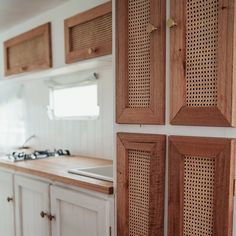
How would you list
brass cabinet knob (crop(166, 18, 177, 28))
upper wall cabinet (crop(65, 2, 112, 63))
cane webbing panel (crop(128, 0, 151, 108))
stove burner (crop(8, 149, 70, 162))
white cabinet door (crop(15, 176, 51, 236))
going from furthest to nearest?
1. stove burner (crop(8, 149, 70, 162))
2. white cabinet door (crop(15, 176, 51, 236))
3. upper wall cabinet (crop(65, 2, 112, 63))
4. cane webbing panel (crop(128, 0, 151, 108))
5. brass cabinet knob (crop(166, 18, 177, 28))

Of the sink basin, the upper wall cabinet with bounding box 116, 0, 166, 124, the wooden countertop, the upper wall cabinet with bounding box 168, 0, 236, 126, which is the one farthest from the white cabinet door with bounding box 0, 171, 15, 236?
the upper wall cabinet with bounding box 168, 0, 236, 126

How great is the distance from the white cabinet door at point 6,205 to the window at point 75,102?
2.41 ft

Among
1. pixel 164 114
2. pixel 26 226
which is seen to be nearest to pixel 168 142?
pixel 164 114

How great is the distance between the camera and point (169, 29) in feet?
3.68

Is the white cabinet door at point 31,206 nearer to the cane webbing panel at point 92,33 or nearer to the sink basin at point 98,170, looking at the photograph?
the sink basin at point 98,170

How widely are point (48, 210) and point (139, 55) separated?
44.1 inches

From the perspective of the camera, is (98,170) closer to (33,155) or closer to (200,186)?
(33,155)

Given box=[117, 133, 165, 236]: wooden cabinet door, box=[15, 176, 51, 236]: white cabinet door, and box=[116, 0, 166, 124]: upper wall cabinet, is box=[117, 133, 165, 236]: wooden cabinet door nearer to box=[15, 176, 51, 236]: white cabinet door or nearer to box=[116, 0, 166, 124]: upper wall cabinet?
box=[116, 0, 166, 124]: upper wall cabinet

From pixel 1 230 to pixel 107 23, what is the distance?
5.92ft

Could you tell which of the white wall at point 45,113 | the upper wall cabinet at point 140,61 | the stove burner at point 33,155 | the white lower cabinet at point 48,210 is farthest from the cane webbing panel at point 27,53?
the upper wall cabinet at point 140,61

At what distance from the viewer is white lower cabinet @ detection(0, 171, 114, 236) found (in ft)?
4.71

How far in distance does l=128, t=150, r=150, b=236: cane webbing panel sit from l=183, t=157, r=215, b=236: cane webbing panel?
0.19 metres

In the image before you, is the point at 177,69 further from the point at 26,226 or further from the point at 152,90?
the point at 26,226

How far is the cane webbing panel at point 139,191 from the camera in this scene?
4.04 feet
